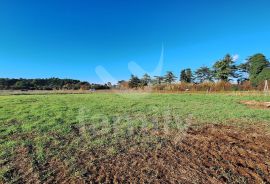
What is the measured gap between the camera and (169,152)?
3.70 metres

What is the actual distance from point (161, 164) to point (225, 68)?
5133 centimetres

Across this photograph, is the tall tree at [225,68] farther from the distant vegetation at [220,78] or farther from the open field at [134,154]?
the open field at [134,154]

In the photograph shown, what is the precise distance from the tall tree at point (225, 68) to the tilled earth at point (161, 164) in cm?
4890

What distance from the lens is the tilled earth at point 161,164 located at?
2.74 m

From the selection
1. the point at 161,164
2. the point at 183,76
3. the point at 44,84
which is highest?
the point at 183,76

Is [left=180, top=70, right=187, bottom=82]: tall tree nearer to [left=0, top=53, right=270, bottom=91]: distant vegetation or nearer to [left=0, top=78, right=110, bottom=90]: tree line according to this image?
[left=0, top=53, right=270, bottom=91]: distant vegetation

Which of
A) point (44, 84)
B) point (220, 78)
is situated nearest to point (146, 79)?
point (220, 78)

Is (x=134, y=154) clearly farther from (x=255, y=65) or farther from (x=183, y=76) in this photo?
(x=183, y=76)

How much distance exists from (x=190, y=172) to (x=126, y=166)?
0.95 m

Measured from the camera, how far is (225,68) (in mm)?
49250

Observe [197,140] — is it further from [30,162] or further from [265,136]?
[30,162]

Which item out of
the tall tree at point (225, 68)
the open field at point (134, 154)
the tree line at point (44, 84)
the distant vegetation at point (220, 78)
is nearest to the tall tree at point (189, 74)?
the distant vegetation at point (220, 78)

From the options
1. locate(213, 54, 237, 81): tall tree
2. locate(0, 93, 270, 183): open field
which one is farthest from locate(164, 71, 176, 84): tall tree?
locate(0, 93, 270, 183): open field

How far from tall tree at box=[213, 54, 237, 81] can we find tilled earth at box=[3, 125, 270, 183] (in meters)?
48.9
